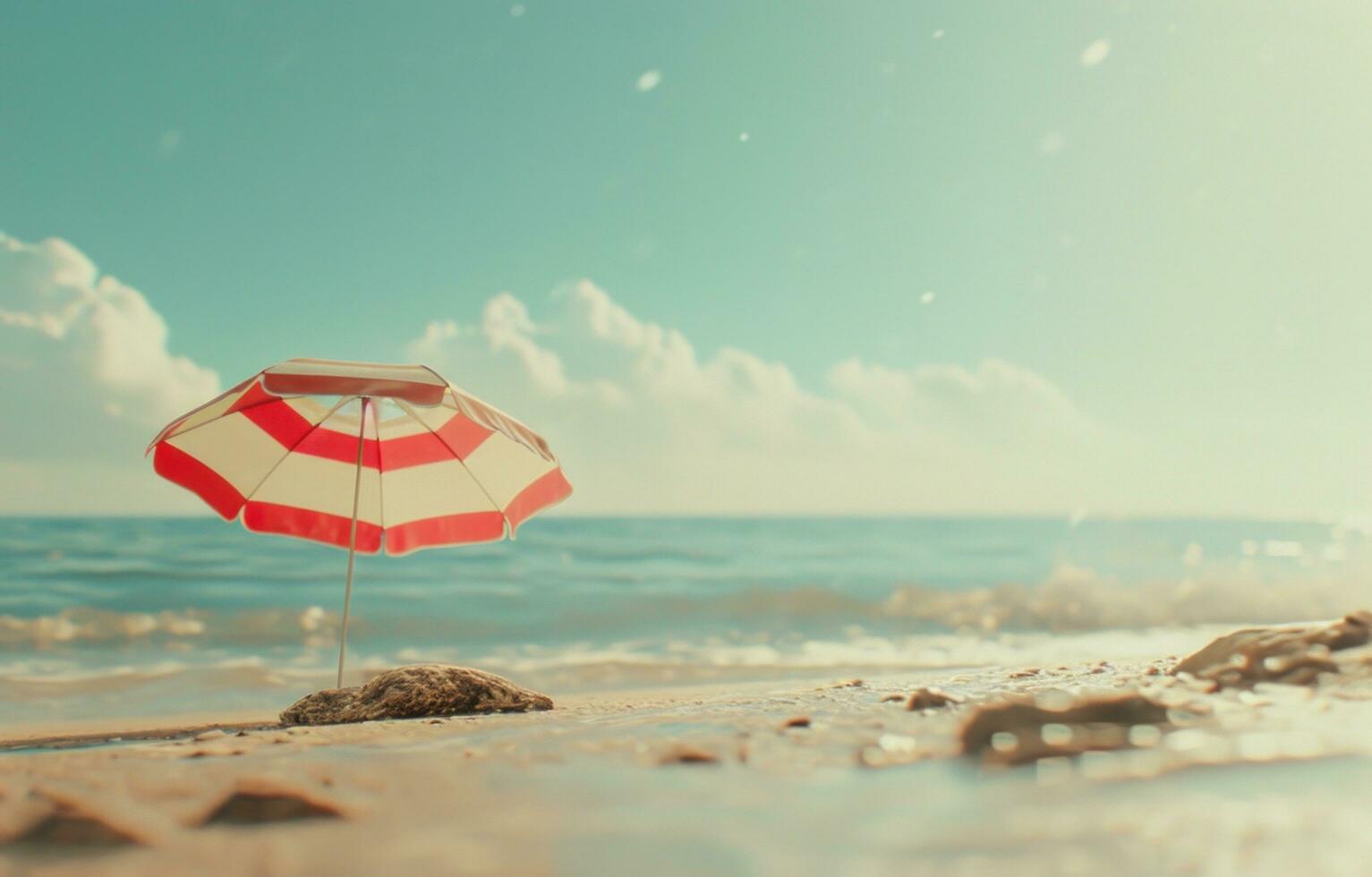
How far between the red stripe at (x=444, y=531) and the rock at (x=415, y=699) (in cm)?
81

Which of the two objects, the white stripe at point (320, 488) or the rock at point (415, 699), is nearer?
the rock at point (415, 699)

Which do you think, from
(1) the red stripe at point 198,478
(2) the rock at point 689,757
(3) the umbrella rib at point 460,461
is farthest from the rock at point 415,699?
(2) the rock at point 689,757

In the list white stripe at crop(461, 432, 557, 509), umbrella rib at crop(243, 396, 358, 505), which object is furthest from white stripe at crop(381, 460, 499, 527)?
umbrella rib at crop(243, 396, 358, 505)

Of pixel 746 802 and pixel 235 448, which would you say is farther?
pixel 235 448

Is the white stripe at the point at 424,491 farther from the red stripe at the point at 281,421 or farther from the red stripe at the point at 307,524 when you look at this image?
the red stripe at the point at 281,421

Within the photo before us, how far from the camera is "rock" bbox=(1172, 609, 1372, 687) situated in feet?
9.64

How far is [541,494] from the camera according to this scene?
5.40m

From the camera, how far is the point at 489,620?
1616 centimetres

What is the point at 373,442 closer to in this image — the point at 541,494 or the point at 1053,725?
the point at 541,494

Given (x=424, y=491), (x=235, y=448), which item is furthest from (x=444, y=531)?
(x=235, y=448)

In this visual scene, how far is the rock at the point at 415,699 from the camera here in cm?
463

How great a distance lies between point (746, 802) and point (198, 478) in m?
4.54

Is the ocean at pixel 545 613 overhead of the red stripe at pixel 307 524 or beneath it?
beneath

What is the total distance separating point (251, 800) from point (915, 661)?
9122 millimetres
